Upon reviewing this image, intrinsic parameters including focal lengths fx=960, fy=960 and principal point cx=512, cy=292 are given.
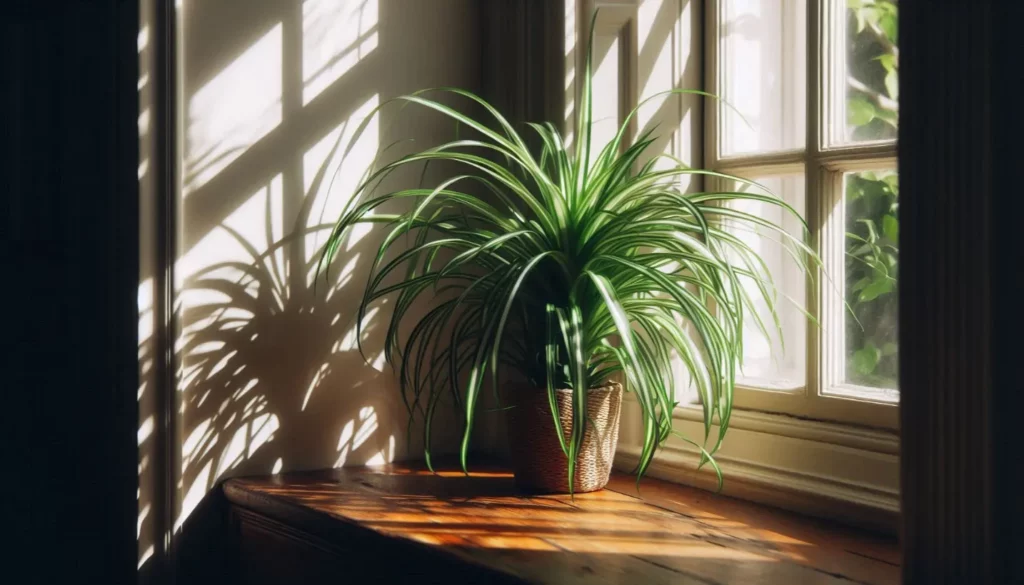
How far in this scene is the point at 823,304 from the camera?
1732mm

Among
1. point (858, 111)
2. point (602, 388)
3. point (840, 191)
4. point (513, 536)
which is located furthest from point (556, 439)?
point (858, 111)

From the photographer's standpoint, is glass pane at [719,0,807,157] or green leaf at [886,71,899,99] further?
glass pane at [719,0,807,157]

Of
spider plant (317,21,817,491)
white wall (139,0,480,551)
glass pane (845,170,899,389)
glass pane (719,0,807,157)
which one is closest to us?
spider plant (317,21,817,491)

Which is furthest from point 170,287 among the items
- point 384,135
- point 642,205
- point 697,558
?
point 697,558

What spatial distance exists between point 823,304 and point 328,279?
3.32ft

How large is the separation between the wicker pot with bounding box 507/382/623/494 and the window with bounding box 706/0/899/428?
31cm

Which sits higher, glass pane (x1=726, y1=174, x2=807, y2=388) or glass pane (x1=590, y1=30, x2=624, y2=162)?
glass pane (x1=590, y1=30, x2=624, y2=162)

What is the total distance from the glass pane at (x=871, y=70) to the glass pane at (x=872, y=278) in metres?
0.08

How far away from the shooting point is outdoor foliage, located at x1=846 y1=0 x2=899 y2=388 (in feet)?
5.45
